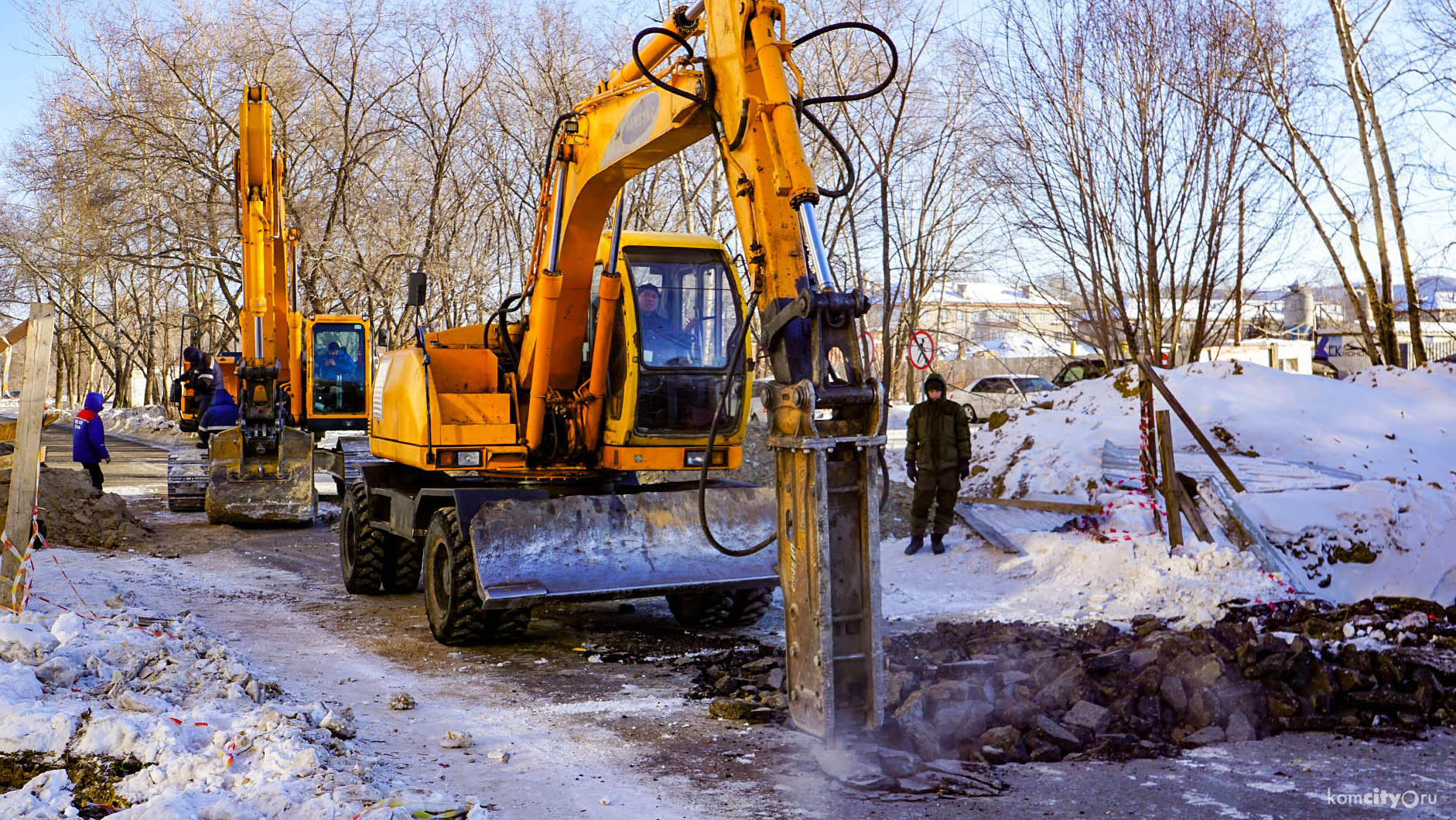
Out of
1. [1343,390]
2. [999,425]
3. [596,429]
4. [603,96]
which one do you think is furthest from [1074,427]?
[603,96]

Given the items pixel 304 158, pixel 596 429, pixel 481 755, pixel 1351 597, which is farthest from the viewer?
pixel 304 158

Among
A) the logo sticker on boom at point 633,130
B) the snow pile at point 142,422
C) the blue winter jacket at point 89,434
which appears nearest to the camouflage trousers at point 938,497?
the logo sticker on boom at point 633,130

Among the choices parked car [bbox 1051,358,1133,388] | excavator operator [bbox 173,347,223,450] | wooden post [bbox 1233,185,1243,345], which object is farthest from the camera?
parked car [bbox 1051,358,1133,388]

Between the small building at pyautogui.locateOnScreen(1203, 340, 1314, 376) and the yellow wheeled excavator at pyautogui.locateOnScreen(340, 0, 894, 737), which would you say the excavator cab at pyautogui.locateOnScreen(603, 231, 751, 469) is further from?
the small building at pyautogui.locateOnScreen(1203, 340, 1314, 376)

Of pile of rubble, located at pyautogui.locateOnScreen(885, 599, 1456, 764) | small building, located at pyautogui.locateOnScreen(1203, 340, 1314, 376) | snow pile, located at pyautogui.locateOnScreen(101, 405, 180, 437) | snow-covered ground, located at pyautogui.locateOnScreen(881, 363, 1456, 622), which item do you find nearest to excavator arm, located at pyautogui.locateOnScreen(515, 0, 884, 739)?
pile of rubble, located at pyautogui.locateOnScreen(885, 599, 1456, 764)

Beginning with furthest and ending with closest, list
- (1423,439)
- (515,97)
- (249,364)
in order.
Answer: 1. (515,97)
2. (249,364)
3. (1423,439)

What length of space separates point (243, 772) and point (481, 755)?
1096 millimetres

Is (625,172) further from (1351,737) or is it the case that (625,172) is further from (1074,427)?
(1074,427)

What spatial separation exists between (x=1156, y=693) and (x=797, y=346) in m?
2.63

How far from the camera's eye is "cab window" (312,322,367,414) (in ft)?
56.4

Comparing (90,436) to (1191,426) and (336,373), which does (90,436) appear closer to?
(336,373)

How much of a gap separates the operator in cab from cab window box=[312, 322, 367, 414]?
10.5 meters

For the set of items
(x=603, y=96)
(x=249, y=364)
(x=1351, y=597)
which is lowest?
(x=1351, y=597)

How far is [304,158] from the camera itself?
2842 centimetres
